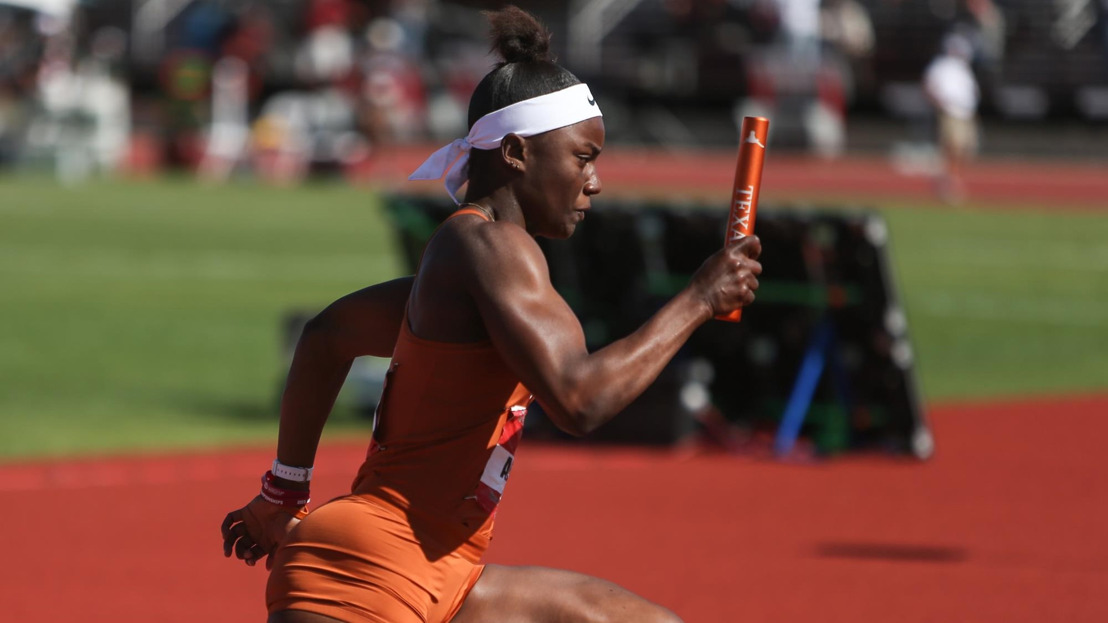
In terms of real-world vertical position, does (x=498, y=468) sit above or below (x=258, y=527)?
above

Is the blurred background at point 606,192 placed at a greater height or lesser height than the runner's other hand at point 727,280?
lesser

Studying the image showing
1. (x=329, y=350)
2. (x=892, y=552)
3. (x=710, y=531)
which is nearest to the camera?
(x=329, y=350)

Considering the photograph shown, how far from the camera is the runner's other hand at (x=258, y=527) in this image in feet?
14.8

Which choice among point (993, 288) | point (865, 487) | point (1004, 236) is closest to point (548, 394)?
point (865, 487)

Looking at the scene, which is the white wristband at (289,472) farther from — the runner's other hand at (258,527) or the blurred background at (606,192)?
the blurred background at (606,192)

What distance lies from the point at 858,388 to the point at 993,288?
9718 mm

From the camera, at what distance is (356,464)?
10.1 m

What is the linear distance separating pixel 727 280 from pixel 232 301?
564 inches

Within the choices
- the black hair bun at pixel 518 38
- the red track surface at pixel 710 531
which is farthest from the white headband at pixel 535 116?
the red track surface at pixel 710 531

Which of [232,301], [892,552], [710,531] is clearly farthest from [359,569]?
[232,301]

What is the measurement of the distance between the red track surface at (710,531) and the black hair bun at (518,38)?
131 inches

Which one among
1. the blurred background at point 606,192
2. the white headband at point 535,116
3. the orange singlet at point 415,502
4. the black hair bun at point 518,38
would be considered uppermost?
the black hair bun at point 518,38

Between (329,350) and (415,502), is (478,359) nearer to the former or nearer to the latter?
(415,502)

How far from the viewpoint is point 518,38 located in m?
4.11
